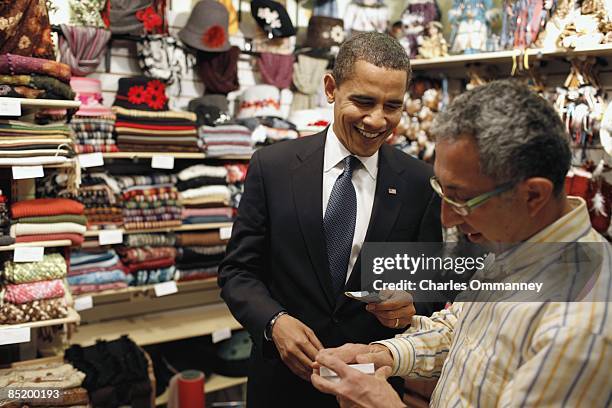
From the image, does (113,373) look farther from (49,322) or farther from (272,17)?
(272,17)

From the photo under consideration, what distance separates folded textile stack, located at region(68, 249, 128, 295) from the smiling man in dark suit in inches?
68.4

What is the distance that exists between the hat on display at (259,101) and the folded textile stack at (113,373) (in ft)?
5.64

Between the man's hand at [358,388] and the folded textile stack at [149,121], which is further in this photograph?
the folded textile stack at [149,121]

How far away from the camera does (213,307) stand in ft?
13.2

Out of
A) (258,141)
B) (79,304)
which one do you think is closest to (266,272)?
(79,304)

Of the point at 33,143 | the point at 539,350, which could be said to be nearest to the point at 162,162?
the point at 33,143

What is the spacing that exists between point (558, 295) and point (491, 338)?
0.47ft

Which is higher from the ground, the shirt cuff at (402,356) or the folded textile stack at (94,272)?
the shirt cuff at (402,356)

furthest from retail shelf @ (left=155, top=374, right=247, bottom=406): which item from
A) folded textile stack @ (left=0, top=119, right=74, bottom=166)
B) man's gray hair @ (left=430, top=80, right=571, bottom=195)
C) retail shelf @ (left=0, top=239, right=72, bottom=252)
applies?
man's gray hair @ (left=430, top=80, right=571, bottom=195)

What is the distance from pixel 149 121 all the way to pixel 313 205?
1.96 metres

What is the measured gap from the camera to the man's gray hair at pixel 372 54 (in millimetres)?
1571

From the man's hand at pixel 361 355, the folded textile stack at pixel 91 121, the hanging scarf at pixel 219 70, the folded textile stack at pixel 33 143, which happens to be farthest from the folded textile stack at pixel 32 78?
the man's hand at pixel 361 355

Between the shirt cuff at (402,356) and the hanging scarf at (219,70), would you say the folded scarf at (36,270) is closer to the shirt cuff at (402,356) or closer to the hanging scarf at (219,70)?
the hanging scarf at (219,70)

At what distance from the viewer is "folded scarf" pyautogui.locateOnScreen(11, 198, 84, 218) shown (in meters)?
2.69
